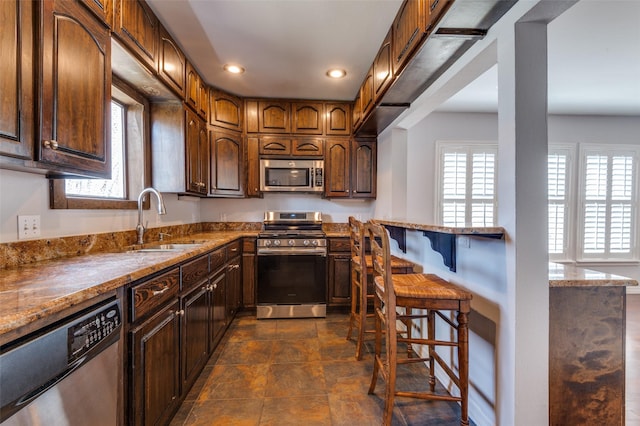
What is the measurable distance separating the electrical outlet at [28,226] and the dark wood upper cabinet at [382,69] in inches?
87.7

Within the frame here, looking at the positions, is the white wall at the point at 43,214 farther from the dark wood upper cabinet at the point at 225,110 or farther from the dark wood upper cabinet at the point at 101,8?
the dark wood upper cabinet at the point at 225,110

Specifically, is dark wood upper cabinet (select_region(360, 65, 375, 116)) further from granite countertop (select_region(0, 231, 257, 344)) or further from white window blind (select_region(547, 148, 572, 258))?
white window blind (select_region(547, 148, 572, 258))

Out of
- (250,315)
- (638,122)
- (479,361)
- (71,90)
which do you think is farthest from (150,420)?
(638,122)

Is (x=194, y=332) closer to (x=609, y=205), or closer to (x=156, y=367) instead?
(x=156, y=367)

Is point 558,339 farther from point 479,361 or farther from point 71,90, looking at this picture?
point 71,90

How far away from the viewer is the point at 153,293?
1.30 metres

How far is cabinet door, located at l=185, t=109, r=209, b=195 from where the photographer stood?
2.59 meters

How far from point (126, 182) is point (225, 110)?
1.36 m

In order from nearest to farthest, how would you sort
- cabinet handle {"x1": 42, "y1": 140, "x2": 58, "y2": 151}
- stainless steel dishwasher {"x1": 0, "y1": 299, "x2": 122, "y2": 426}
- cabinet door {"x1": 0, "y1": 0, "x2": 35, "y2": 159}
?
stainless steel dishwasher {"x1": 0, "y1": 299, "x2": 122, "y2": 426}
cabinet door {"x1": 0, "y1": 0, "x2": 35, "y2": 159}
cabinet handle {"x1": 42, "y1": 140, "x2": 58, "y2": 151}

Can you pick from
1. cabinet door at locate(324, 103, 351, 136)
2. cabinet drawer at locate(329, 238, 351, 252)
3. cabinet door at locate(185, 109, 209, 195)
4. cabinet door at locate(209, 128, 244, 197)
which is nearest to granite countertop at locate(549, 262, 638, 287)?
cabinet drawer at locate(329, 238, 351, 252)

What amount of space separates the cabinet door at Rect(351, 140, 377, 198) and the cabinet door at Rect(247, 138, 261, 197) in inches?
44.7

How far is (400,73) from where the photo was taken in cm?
187

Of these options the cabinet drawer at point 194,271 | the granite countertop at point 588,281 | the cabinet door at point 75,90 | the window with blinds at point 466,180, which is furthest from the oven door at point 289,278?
the granite countertop at point 588,281

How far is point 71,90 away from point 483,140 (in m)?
4.21
